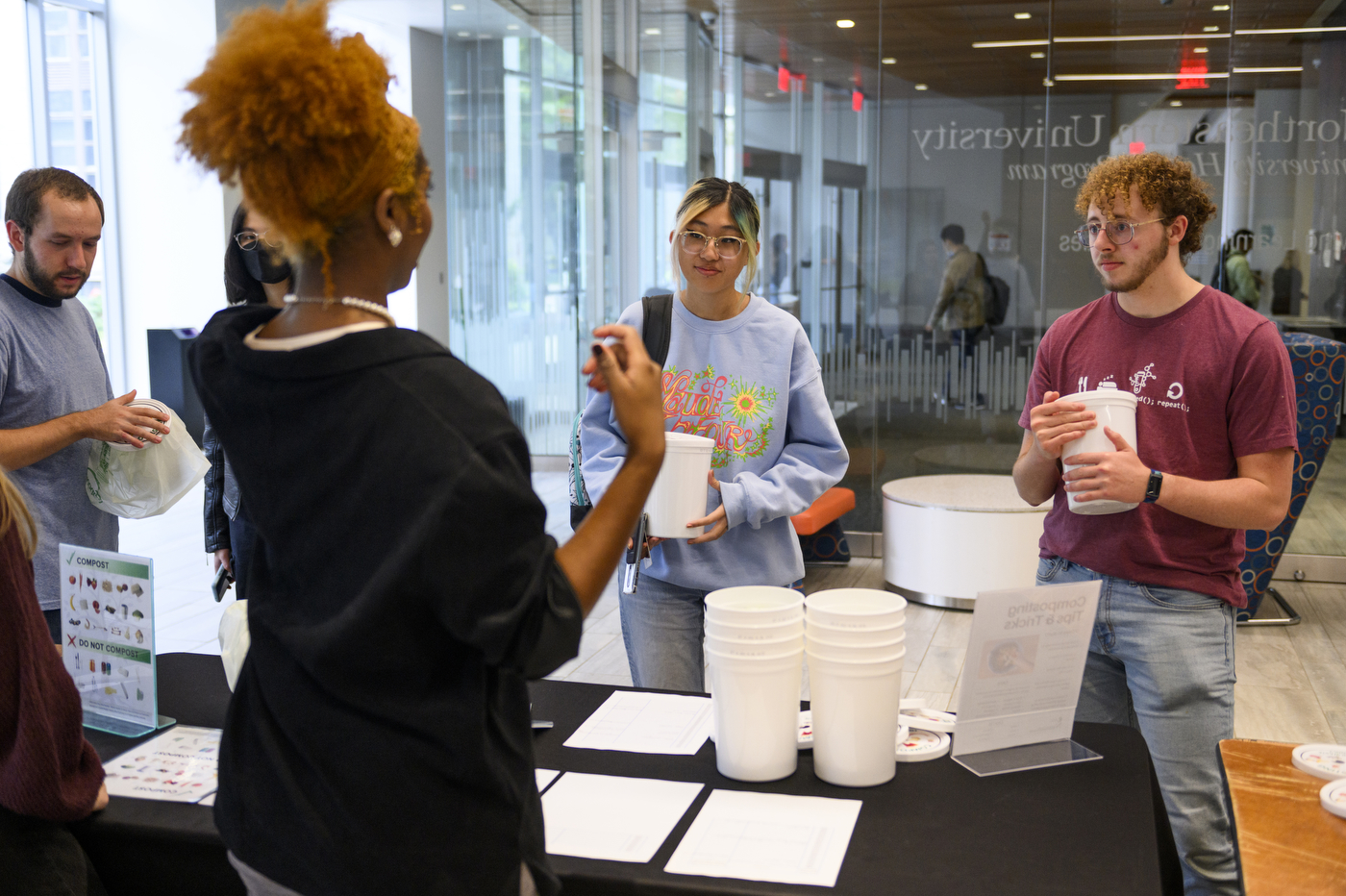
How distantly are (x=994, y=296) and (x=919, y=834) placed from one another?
511 cm

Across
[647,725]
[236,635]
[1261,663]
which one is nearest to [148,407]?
[236,635]

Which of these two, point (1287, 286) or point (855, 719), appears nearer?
point (855, 719)

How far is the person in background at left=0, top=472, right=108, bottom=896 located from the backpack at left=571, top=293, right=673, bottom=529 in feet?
3.45

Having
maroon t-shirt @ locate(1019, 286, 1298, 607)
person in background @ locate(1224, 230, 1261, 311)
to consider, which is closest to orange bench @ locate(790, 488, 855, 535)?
person in background @ locate(1224, 230, 1261, 311)

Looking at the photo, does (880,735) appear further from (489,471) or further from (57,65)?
(57,65)

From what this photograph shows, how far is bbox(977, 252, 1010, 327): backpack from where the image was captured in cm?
607

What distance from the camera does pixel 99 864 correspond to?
151cm

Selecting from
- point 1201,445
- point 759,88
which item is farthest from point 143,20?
point 1201,445

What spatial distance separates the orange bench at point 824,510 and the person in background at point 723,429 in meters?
2.83

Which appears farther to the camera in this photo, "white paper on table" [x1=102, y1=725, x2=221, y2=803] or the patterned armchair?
the patterned armchair

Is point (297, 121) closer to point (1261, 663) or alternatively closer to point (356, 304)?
point (356, 304)

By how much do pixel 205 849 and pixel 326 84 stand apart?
103 centimetres

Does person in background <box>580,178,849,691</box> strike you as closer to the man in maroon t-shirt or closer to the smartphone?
the man in maroon t-shirt

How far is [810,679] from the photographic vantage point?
4.81ft
